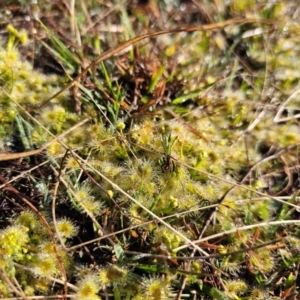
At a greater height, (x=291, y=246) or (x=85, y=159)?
(x=85, y=159)

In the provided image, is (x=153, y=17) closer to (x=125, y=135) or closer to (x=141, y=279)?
(x=125, y=135)

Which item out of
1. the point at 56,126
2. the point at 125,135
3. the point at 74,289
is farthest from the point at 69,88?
the point at 74,289

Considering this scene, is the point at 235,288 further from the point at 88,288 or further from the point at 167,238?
the point at 88,288

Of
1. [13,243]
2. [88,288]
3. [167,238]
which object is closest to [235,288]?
[167,238]

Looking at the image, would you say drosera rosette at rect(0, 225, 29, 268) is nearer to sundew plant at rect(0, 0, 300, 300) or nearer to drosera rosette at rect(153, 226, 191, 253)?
sundew plant at rect(0, 0, 300, 300)

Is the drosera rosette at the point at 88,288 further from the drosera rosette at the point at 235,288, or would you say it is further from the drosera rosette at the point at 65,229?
the drosera rosette at the point at 235,288

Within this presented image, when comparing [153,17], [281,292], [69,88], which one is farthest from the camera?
[153,17]

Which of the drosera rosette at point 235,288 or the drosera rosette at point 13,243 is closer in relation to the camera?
the drosera rosette at point 13,243

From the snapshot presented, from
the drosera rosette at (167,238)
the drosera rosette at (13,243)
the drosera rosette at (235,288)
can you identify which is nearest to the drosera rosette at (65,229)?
the drosera rosette at (13,243)
